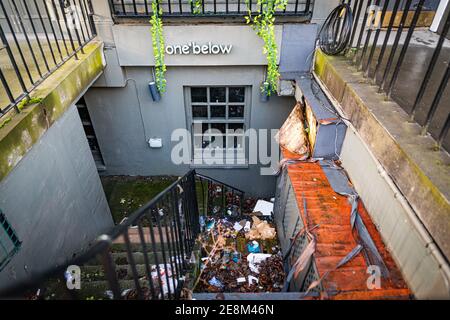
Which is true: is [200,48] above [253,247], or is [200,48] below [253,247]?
above

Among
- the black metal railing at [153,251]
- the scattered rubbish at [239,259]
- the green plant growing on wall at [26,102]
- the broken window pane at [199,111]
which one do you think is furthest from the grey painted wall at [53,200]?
the broken window pane at [199,111]


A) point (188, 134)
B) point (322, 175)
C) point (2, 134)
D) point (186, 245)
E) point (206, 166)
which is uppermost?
point (2, 134)

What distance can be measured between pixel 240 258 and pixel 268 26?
4034 millimetres

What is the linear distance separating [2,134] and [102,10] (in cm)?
335

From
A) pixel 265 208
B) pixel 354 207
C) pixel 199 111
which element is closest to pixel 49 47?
pixel 199 111

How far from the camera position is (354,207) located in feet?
11.5

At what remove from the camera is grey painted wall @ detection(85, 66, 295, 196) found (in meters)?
6.11

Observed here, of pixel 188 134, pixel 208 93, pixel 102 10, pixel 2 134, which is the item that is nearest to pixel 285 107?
pixel 208 93

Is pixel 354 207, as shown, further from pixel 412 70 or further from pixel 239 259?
pixel 412 70

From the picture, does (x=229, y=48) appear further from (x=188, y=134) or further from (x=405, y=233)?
(x=405, y=233)

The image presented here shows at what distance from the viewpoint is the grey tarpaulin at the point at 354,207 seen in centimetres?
298

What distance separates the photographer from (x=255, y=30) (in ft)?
17.6

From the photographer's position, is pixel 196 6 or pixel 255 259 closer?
pixel 255 259

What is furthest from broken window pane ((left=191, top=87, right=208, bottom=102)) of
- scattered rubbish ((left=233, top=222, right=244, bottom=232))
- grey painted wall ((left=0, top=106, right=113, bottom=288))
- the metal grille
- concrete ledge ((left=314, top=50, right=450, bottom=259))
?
the metal grille
